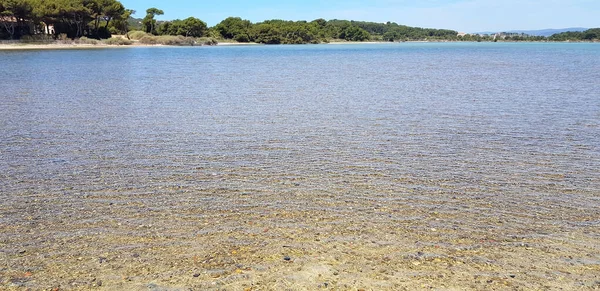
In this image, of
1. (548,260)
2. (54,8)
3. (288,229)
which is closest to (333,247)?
(288,229)

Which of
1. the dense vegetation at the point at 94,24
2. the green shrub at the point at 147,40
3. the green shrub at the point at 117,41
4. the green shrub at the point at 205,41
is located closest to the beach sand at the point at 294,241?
A: the dense vegetation at the point at 94,24

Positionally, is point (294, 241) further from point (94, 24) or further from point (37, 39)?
point (94, 24)

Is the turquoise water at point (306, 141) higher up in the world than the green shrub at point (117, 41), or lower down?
lower down

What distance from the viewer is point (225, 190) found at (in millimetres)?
7535

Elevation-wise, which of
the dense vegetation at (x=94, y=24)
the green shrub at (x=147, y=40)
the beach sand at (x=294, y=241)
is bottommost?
the beach sand at (x=294, y=241)

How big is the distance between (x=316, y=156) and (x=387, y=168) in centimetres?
152

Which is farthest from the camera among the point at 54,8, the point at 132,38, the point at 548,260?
the point at 132,38

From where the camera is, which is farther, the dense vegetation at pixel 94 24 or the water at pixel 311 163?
the dense vegetation at pixel 94 24

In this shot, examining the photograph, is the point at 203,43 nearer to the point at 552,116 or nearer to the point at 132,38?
the point at 132,38

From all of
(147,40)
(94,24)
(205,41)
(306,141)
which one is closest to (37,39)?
(94,24)

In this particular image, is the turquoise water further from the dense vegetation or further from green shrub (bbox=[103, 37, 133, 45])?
green shrub (bbox=[103, 37, 133, 45])

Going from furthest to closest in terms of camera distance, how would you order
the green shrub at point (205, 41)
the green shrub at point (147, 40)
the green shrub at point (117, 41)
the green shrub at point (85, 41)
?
the green shrub at point (205, 41) < the green shrub at point (147, 40) < the green shrub at point (117, 41) < the green shrub at point (85, 41)

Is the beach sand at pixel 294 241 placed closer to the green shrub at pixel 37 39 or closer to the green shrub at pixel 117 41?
the green shrub at pixel 37 39

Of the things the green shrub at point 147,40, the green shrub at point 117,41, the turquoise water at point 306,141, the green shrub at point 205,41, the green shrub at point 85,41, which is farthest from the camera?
the green shrub at point 205,41
